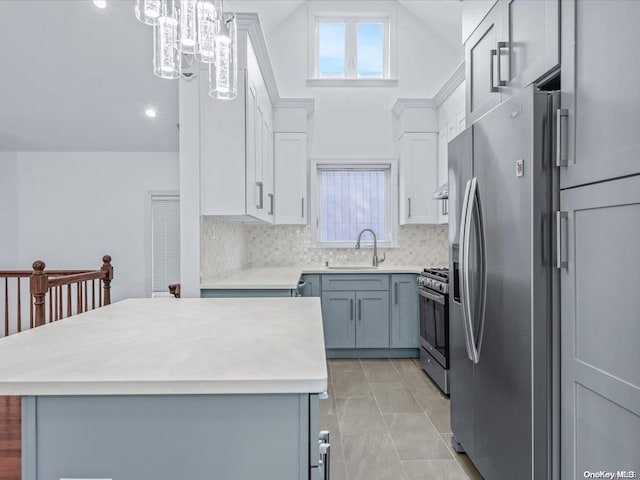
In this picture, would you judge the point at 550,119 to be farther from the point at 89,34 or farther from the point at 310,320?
the point at 89,34

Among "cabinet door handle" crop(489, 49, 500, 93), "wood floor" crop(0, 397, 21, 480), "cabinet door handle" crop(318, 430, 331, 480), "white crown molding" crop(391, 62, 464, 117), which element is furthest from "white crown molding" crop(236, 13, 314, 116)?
"wood floor" crop(0, 397, 21, 480)

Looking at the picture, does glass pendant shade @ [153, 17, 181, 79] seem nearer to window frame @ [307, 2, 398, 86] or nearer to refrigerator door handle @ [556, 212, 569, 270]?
refrigerator door handle @ [556, 212, 569, 270]

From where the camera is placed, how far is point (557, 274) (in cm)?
148

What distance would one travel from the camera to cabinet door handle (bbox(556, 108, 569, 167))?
1.43 meters

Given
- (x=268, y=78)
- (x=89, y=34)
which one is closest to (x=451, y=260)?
(x=268, y=78)

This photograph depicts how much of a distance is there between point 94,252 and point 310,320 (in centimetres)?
585

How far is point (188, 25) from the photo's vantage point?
172cm

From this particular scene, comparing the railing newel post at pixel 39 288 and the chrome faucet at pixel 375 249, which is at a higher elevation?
the chrome faucet at pixel 375 249

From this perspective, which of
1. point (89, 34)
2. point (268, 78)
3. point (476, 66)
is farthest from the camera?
point (89, 34)

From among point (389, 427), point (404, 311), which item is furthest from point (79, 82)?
point (389, 427)

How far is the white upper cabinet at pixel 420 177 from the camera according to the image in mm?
4551

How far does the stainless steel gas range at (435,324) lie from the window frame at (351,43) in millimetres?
2542

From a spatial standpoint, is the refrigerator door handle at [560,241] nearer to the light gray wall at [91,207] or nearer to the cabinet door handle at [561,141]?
the cabinet door handle at [561,141]

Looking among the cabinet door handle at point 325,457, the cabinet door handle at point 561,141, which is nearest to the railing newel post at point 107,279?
the cabinet door handle at point 325,457
